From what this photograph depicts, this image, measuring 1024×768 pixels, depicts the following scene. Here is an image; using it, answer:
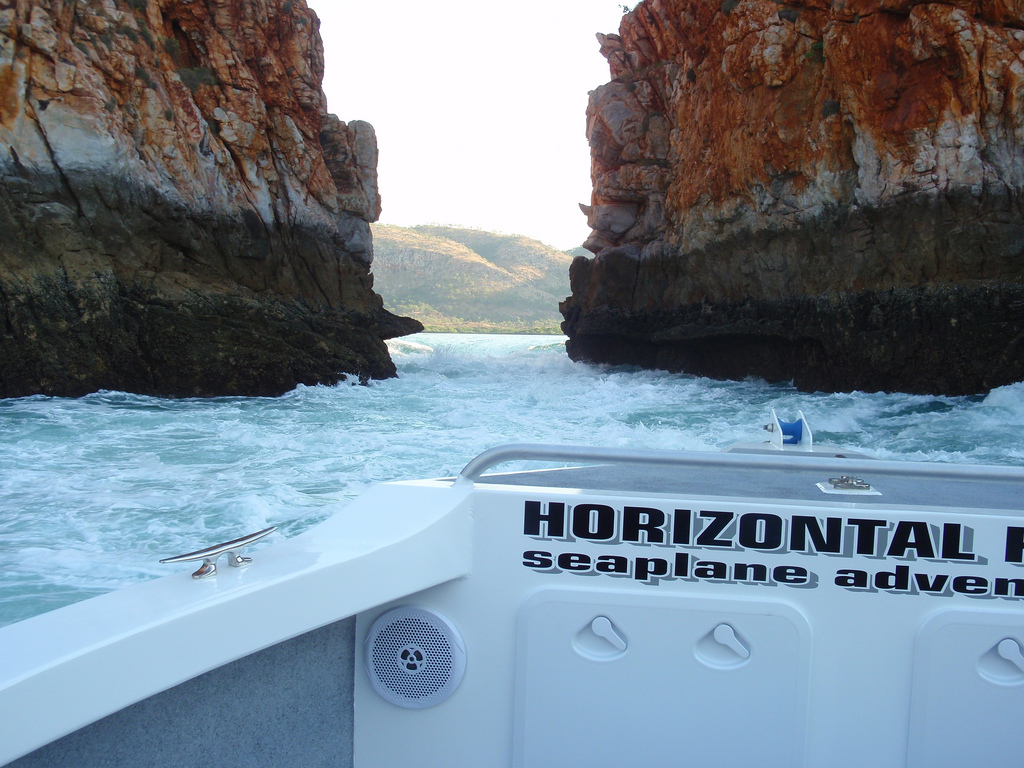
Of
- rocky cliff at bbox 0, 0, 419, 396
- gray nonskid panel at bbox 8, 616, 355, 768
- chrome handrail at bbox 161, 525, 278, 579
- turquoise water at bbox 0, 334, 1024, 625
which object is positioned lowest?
turquoise water at bbox 0, 334, 1024, 625

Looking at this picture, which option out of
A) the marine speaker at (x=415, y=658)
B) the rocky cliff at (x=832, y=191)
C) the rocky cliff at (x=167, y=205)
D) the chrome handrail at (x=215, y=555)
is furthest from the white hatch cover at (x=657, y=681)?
the rocky cliff at (x=832, y=191)

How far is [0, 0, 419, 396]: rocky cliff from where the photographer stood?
27.1 ft

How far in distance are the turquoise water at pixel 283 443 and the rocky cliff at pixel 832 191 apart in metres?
1.00

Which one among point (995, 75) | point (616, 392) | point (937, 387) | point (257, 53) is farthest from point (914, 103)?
point (257, 53)

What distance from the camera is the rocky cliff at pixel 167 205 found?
27.1 feet

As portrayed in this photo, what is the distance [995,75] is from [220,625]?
10679 mm

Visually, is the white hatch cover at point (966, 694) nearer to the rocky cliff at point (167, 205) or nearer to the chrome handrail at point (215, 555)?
the chrome handrail at point (215, 555)

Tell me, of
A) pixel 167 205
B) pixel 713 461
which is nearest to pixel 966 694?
pixel 713 461

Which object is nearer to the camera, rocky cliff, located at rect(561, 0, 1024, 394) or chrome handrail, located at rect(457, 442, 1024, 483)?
chrome handrail, located at rect(457, 442, 1024, 483)

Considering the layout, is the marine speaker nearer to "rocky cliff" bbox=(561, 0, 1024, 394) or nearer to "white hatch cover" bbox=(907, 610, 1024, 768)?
"white hatch cover" bbox=(907, 610, 1024, 768)

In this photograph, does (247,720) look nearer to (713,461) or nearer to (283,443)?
(713,461)

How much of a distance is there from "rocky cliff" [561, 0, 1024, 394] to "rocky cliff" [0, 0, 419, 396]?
7.54 m

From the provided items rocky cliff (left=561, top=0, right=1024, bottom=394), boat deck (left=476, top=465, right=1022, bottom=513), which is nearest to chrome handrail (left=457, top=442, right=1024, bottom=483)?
boat deck (left=476, top=465, right=1022, bottom=513)

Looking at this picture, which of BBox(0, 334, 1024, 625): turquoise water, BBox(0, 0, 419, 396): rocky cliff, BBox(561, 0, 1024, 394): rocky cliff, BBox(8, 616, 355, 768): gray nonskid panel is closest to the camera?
BBox(8, 616, 355, 768): gray nonskid panel
